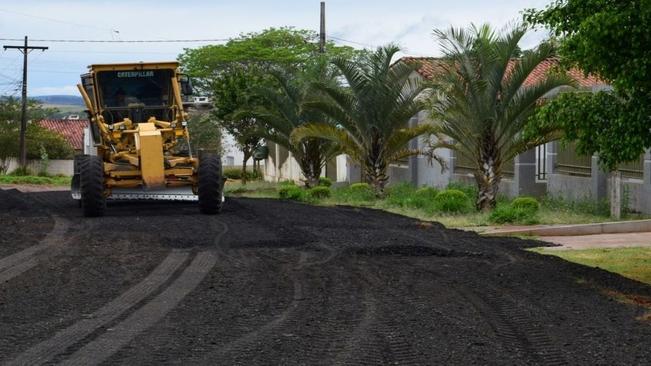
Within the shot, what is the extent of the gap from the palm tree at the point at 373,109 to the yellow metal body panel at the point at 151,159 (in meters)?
8.09

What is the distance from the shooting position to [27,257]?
15695mm

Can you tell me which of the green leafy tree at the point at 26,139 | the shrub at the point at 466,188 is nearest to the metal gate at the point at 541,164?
the shrub at the point at 466,188

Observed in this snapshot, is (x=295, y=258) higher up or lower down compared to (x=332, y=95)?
lower down

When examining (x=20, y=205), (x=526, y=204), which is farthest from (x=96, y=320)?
(x=20, y=205)

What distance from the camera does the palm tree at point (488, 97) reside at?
2367cm

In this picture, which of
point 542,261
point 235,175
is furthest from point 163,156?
point 235,175

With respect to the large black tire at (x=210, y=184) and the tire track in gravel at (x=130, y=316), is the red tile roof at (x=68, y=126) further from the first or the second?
the tire track in gravel at (x=130, y=316)

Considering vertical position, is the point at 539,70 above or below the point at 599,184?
above

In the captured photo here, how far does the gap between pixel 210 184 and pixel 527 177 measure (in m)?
9.40

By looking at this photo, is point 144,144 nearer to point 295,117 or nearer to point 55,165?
point 295,117

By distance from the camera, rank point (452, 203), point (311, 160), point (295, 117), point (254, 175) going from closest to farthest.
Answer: point (452, 203), point (295, 117), point (311, 160), point (254, 175)

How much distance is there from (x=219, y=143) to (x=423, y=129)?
36.3 meters

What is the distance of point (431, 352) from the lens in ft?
28.0

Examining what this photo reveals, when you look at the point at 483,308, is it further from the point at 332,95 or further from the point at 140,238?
the point at 332,95
